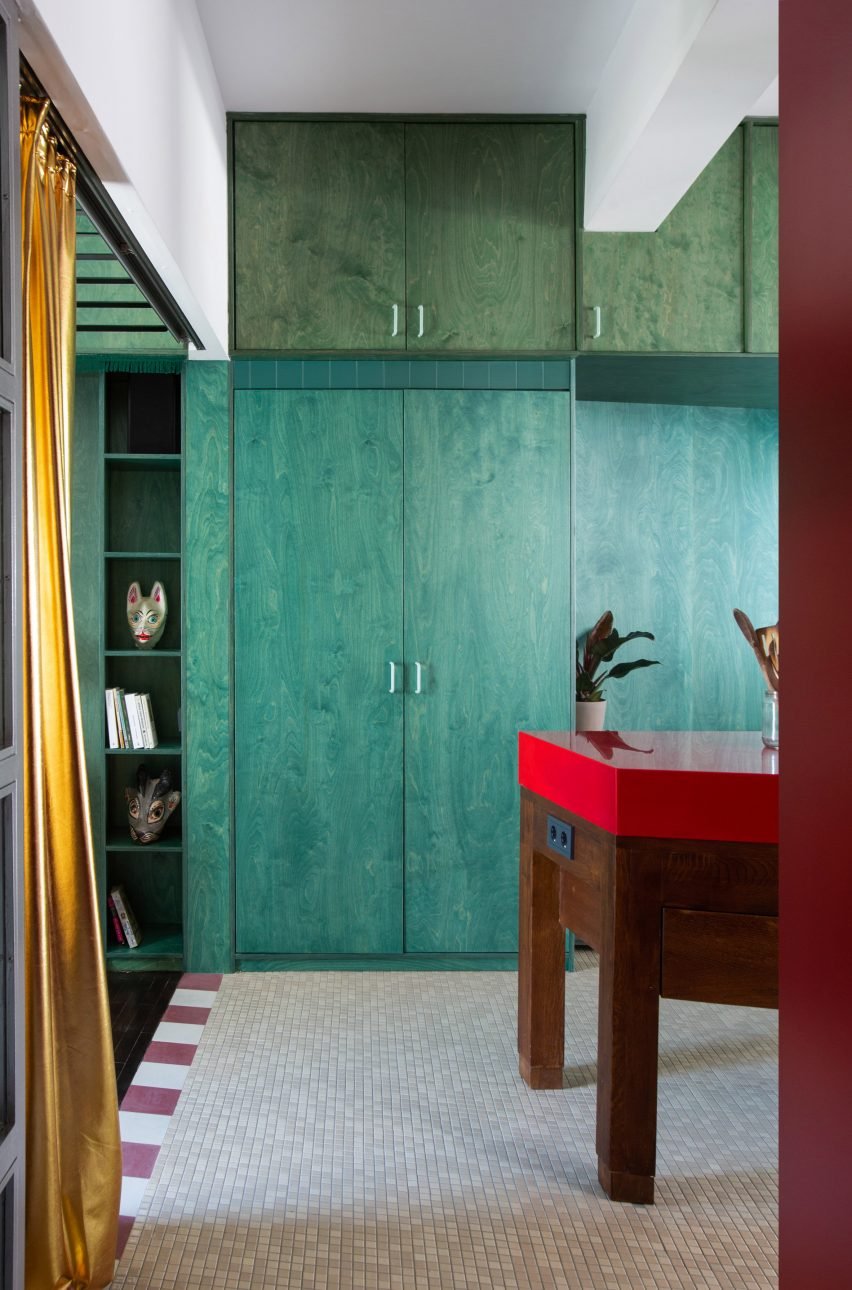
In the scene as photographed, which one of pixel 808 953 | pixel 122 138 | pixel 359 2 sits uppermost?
pixel 359 2

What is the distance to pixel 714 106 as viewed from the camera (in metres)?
2.51

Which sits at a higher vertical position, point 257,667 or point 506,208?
point 506,208

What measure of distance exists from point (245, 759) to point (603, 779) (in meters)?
1.78

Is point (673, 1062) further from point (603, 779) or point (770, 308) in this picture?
point (770, 308)

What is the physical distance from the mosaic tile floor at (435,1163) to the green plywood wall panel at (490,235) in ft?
7.74

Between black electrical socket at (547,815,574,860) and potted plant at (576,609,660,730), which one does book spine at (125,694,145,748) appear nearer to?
potted plant at (576,609,660,730)

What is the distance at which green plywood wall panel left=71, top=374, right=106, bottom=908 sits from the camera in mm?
3859

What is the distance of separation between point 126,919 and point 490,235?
285 centimetres

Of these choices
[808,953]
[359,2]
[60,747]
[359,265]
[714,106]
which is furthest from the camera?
[359,265]

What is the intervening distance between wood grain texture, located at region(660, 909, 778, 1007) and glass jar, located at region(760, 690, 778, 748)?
525 mm

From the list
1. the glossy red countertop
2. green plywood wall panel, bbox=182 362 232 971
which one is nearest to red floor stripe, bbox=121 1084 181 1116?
green plywood wall panel, bbox=182 362 232 971

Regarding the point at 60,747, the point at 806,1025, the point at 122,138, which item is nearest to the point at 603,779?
the point at 60,747

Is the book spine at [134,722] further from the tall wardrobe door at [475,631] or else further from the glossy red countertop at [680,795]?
the glossy red countertop at [680,795]

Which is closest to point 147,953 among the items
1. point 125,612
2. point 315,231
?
point 125,612
